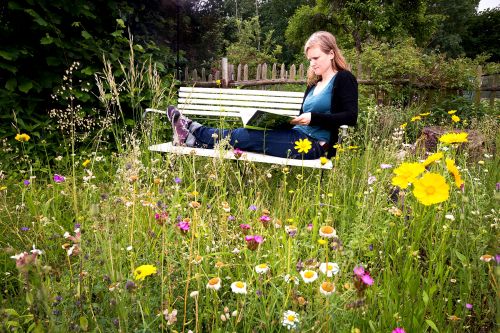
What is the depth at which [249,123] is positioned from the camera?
2.53 metres

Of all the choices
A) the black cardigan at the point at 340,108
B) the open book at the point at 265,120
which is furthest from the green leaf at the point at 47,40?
the black cardigan at the point at 340,108

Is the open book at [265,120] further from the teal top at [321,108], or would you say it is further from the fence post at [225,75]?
the fence post at [225,75]

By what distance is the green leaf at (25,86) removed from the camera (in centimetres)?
312

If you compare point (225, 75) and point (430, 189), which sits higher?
point (225, 75)

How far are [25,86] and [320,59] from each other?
7.71 ft

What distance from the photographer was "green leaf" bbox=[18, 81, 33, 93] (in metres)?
3.12

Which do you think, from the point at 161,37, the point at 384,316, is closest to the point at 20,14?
the point at 161,37

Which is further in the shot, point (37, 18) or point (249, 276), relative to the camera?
point (37, 18)

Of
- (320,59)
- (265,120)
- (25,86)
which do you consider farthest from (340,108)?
(25,86)

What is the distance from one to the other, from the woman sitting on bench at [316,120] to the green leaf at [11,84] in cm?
130

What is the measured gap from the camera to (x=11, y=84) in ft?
10.2

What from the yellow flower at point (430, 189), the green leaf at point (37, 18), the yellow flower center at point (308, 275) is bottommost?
the yellow flower center at point (308, 275)

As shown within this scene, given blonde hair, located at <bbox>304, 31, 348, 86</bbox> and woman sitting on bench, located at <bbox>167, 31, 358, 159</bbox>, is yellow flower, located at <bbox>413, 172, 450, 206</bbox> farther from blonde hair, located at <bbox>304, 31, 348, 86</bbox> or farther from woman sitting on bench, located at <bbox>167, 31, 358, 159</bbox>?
blonde hair, located at <bbox>304, 31, 348, 86</bbox>

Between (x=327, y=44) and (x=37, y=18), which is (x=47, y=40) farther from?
(x=327, y=44)
